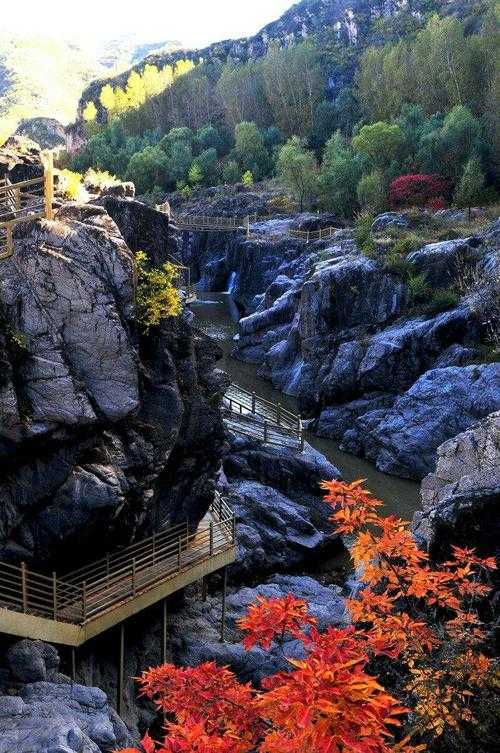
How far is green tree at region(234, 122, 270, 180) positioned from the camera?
7800cm

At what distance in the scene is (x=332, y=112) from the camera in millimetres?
78500

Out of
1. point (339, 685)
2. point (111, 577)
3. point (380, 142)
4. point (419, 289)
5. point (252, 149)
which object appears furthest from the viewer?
point (252, 149)

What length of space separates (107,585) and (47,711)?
2.95 m

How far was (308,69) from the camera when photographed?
84.1m

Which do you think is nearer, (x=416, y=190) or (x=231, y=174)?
(x=416, y=190)

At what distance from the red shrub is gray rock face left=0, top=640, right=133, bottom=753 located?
45.2 m

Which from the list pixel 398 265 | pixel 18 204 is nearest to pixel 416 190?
pixel 398 265

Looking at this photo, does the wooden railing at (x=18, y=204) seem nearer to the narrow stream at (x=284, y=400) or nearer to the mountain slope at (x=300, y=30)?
the narrow stream at (x=284, y=400)

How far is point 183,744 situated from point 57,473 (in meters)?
7.13

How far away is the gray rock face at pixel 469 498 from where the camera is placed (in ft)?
36.8

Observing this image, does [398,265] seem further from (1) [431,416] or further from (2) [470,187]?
(2) [470,187]

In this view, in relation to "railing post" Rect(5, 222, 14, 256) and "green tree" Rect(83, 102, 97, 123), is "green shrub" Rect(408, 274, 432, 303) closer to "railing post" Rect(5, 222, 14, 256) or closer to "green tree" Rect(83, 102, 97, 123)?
"railing post" Rect(5, 222, 14, 256)

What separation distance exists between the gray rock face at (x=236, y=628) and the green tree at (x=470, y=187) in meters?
35.5

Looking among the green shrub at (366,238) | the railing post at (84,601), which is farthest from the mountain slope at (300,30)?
the railing post at (84,601)
